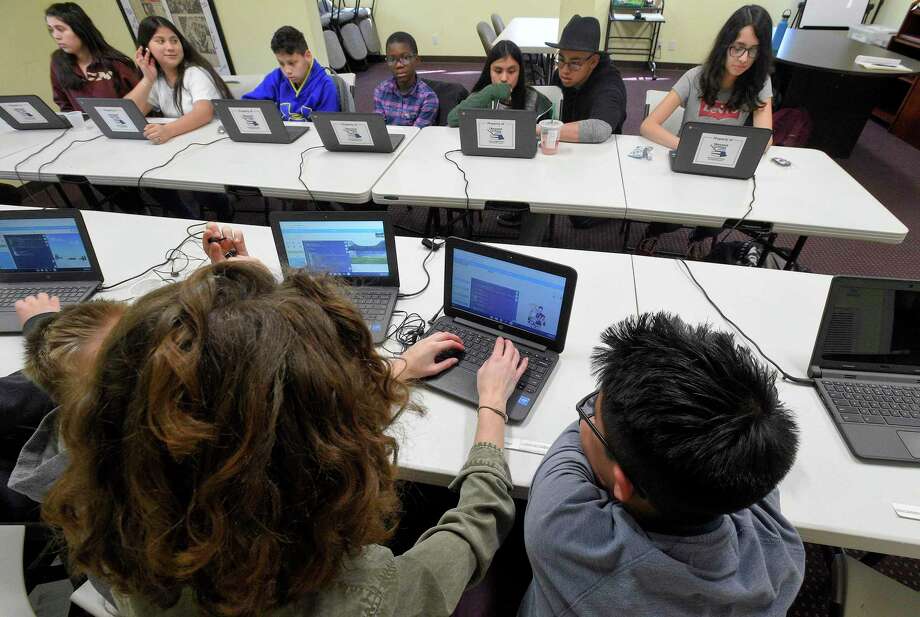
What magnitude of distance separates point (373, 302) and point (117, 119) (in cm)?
204

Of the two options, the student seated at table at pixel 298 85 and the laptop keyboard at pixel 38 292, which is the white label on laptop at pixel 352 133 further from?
the laptop keyboard at pixel 38 292

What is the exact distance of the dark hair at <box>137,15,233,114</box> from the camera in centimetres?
235

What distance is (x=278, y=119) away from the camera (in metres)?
2.13

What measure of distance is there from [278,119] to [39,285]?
1243mm

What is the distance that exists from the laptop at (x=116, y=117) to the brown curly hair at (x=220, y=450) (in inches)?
94.1

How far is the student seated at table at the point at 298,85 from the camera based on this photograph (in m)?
2.40

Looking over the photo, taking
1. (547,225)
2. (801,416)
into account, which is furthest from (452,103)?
(801,416)

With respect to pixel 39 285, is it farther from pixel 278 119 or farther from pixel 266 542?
pixel 266 542

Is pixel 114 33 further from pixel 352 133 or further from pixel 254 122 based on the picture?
pixel 352 133

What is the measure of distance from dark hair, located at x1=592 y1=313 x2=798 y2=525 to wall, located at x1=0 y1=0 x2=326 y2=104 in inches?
155

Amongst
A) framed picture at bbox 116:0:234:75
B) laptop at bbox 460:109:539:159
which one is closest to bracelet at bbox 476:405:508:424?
laptop at bbox 460:109:539:159

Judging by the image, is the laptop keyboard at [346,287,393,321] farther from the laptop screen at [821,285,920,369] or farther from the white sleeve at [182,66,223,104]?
the white sleeve at [182,66,223,104]

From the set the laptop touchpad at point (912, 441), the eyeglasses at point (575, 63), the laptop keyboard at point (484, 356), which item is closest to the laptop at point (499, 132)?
the eyeglasses at point (575, 63)

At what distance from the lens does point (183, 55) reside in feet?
8.12
